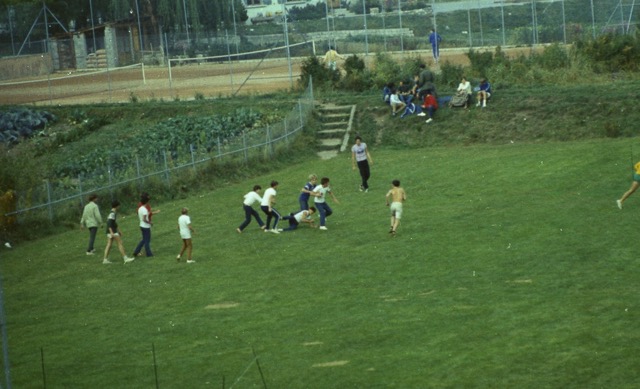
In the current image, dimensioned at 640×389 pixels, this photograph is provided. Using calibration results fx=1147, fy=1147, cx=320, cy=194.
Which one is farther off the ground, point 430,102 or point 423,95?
point 423,95

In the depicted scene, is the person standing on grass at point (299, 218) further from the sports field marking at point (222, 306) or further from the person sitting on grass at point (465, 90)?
the person sitting on grass at point (465, 90)

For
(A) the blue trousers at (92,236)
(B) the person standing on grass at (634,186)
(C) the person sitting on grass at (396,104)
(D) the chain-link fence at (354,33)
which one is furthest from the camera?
(D) the chain-link fence at (354,33)

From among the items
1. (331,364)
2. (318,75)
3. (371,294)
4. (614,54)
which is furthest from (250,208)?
(614,54)

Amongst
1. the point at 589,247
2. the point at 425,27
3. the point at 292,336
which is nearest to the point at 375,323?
the point at 292,336

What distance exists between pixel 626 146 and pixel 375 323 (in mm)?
18872

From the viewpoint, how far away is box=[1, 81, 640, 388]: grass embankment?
18453 mm

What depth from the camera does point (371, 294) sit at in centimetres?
2316

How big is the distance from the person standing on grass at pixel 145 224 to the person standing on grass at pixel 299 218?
12.9ft

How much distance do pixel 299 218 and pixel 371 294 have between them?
7.59 m

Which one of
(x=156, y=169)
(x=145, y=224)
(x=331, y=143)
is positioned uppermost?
(x=156, y=169)

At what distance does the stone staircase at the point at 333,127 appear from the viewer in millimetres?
43000

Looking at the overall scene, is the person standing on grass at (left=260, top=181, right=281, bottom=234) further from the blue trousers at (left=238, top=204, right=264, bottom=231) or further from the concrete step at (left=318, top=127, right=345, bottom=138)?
the concrete step at (left=318, top=127, right=345, bottom=138)

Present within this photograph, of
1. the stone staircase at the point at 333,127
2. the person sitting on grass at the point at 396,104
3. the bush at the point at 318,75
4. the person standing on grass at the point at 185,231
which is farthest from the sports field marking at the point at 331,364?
the bush at the point at 318,75

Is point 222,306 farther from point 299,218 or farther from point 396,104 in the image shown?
point 396,104
